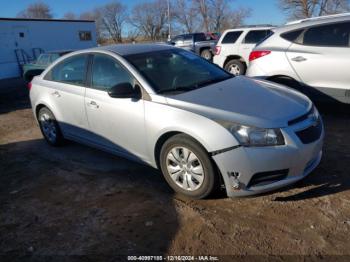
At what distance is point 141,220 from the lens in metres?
3.39

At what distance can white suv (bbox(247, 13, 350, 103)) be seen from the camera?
5.52 meters

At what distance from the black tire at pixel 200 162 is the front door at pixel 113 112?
381mm

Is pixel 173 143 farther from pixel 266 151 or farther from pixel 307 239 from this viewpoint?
pixel 307 239

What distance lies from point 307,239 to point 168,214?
Answer: 4.21 ft

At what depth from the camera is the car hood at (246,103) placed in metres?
3.24

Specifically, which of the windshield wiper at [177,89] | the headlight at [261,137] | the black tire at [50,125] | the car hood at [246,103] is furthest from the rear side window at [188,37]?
the headlight at [261,137]

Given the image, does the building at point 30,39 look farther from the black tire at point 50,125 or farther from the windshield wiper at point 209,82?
the windshield wiper at point 209,82

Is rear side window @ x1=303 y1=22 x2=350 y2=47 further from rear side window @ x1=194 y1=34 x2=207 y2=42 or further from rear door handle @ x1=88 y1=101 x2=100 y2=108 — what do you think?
rear side window @ x1=194 y1=34 x2=207 y2=42

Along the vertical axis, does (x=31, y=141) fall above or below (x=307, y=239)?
below

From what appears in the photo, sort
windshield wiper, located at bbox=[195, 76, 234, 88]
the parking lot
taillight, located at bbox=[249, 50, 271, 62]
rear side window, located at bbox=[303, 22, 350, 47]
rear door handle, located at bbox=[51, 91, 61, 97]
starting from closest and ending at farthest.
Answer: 1. the parking lot
2. windshield wiper, located at bbox=[195, 76, 234, 88]
3. rear door handle, located at bbox=[51, 91, 61, 97]
4. rear side window, located at bbox=[303, 22, 350, 47]
5. taillight, located at bbox=[249, 50, 271, 62]

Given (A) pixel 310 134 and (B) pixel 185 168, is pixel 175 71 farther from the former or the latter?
(A) pixel 310 134

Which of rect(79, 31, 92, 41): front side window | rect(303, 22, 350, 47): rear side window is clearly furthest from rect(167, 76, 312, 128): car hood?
rect(79, 31, 92, 41): front side window

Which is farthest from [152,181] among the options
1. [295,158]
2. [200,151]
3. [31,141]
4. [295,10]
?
[295,10]

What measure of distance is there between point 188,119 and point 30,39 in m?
22.0
